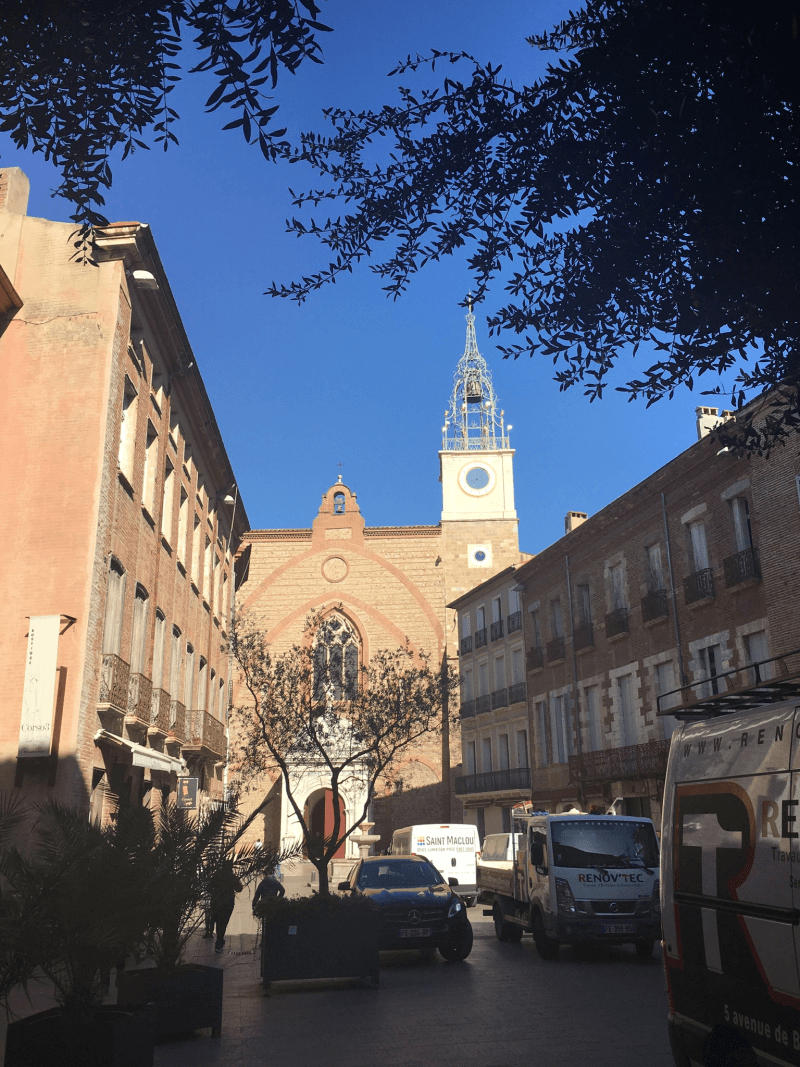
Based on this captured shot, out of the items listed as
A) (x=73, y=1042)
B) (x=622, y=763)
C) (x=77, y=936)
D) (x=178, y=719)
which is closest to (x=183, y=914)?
(x=77, y=936)

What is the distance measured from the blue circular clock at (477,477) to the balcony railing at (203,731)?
75.7 feet

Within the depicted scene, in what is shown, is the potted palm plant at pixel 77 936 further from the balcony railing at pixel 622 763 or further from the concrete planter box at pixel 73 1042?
the balcony railing at pixel 622 763

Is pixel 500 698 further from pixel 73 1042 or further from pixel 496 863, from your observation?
pixel 73 1042

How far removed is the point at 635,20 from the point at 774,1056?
5922mm

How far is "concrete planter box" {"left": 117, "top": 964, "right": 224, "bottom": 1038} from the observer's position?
8.63 m

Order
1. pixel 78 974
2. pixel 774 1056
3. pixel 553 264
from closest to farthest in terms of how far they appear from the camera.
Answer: pixel 774 1056 < pixel 78 974 < pixel 553 264

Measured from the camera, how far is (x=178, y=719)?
939 inches

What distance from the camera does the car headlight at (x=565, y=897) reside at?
46.8ft

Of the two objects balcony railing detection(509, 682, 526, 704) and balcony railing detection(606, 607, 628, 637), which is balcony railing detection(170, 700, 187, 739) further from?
balcony railing detection(509, 682, 526, 704)

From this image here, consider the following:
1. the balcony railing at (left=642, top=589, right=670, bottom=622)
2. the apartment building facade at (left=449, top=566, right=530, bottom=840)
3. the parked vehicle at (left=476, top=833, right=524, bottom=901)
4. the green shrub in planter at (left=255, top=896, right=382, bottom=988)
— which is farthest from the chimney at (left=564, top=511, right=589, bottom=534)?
the green shrub in planter at (left=255, top=896, right=382, bottom=988)

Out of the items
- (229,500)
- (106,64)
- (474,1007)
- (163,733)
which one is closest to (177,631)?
(163,733)

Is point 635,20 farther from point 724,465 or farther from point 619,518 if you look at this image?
point 619,518

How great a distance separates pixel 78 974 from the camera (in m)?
6.46

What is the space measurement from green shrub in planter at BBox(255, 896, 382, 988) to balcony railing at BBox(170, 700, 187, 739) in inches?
468
